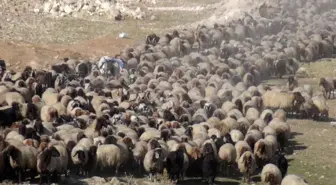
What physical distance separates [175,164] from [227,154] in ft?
6.10

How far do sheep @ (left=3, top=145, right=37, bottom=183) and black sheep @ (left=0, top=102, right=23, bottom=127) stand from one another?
4.04m

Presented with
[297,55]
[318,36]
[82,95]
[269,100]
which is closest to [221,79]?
[269,100]

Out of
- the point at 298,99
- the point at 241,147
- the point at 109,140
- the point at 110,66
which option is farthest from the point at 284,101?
the point at 109,140

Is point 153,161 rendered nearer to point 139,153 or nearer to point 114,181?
point 139,153

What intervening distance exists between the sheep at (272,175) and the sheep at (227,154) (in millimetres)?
1292

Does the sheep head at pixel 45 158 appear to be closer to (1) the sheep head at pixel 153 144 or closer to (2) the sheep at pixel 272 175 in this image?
(1) the sheep head at pixel 153 144

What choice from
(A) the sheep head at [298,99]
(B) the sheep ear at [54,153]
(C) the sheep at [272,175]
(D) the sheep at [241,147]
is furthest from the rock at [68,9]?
(C) the sheep at [272,175]

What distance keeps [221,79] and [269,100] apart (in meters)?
2.92

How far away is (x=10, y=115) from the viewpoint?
20.7 meters

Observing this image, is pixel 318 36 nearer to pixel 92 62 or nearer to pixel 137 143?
pixel 92 62

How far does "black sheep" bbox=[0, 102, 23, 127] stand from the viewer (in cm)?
2033

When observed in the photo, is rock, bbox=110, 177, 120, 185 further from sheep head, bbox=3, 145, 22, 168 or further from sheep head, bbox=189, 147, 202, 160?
sheep head, bbox=189, 147, 202, 160

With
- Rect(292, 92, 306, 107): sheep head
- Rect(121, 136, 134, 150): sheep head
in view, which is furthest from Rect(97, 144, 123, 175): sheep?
Rect(292, 92, 306, 107): sheep head

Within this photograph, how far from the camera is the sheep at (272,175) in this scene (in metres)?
17.3
